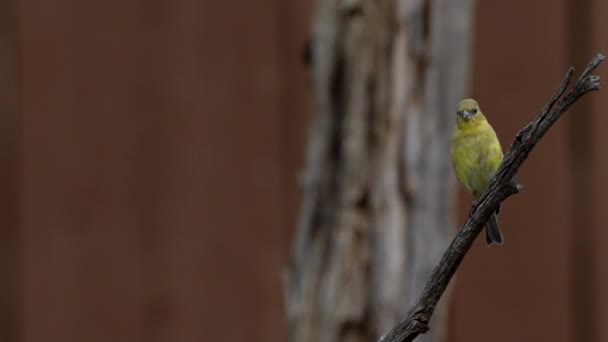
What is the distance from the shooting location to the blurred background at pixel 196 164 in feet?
13.7

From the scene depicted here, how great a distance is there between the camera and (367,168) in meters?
3.50

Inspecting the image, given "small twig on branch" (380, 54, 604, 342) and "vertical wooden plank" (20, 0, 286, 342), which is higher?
"small twig on branch" (380, 54, 604, 342)

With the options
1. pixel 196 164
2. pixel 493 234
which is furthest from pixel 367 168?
pixel 493 234

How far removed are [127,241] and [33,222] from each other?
313 mm

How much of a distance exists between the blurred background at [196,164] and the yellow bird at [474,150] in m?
2.77

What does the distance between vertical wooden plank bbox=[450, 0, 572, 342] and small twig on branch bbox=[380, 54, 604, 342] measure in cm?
315

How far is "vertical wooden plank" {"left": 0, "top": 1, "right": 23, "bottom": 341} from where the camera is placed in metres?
4.13

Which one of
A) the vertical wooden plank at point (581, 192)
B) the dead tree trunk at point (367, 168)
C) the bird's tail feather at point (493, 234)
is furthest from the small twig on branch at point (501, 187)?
the vertical wooden plank at point (581, 192)

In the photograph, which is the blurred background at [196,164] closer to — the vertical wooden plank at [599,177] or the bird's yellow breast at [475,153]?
the vertical wooden plank at [599,177]

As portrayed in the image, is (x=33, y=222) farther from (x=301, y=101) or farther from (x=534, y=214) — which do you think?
(x=534, y=214)

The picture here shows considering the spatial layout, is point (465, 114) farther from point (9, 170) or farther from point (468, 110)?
point (9, 170)

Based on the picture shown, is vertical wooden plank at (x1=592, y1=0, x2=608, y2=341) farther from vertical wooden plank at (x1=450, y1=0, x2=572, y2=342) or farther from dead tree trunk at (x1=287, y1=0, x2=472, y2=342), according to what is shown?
dead tree trunk at (x1=287, y1=0, x2=472, y2=342)

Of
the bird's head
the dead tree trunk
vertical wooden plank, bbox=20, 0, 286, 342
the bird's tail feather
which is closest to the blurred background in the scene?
vertical wooden plank, bbox=20, 0, 286, 342

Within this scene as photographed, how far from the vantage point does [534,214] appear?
438 cm
